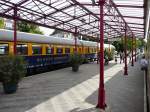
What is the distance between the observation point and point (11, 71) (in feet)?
41.8

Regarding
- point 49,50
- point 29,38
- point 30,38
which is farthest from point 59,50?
point 29,38

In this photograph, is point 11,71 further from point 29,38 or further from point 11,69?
point 29,38

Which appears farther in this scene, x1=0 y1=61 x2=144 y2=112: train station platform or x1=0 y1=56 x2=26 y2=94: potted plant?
x1=0 y1=56 x2=26 y2=94: potted plant

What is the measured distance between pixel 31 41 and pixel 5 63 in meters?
8.64

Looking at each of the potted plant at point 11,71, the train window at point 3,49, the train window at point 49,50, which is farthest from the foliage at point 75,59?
the potted plant at point 11,71

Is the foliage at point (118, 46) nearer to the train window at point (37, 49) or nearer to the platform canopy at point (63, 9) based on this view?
the platform canopy at point (63, 9)

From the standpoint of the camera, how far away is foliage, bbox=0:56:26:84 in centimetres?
1267

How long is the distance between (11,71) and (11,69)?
0.10 m

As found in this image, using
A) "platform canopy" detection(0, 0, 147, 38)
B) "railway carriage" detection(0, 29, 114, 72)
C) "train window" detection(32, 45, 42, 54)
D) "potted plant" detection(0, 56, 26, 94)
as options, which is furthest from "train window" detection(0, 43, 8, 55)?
"potted plant" detection(0, 56, 26, 94)

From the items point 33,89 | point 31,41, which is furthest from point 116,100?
point 31,41

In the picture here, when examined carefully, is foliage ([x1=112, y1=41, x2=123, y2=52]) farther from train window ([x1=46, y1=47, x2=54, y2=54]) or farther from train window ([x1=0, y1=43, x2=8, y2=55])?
train window ([x1=0, y1=43, x2=8, y2=55])

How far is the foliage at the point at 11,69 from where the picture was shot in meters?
12.7

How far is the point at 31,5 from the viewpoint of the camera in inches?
751

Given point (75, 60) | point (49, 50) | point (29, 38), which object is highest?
point (29, 38)
